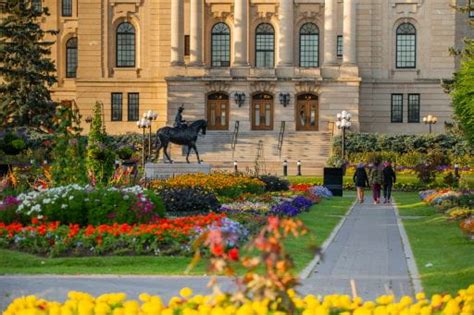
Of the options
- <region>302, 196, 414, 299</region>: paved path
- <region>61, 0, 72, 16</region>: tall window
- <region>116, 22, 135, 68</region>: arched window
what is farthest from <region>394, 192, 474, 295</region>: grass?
Result: <region>61, 0, 72, 16</region>: tall window

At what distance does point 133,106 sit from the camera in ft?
262

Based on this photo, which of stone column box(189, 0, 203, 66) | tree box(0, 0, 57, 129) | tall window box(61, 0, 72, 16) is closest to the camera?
tree box(0, 0, 57, 129)

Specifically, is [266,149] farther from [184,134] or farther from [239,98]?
[184,134]

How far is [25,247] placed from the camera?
23547 millimetres

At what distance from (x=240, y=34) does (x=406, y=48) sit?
36.4ft

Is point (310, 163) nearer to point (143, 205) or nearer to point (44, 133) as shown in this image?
point (44, 133)

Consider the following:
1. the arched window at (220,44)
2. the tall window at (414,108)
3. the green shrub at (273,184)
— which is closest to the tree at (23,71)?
the arched window at (220,44)

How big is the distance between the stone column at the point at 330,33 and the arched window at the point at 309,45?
5.45 ft

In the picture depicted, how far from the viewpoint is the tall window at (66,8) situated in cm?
8369

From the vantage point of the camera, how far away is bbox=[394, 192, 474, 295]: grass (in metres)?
19.0

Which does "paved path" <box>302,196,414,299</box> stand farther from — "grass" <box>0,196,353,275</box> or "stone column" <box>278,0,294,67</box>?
"stone column" <box>278,0,294,67</box>

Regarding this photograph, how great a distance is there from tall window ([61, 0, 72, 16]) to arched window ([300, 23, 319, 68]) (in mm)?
16221

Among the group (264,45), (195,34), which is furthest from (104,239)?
(264,45)

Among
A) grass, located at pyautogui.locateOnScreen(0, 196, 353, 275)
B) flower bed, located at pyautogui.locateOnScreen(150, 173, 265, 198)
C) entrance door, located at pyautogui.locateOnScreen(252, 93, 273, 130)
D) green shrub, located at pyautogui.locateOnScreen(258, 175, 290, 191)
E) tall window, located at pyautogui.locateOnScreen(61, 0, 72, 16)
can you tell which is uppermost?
tall window, located at pyautogui.locateOnScreen(61, 0, 72, 16)
